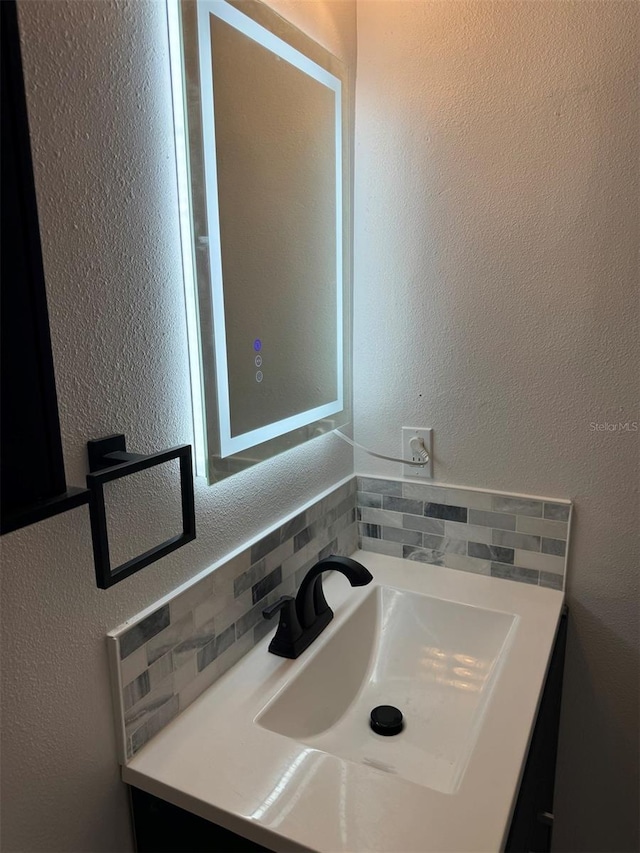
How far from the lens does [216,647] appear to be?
1048 mm

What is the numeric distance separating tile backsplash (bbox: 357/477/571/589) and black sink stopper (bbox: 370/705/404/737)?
1.37 ft

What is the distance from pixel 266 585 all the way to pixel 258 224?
2.23 feet

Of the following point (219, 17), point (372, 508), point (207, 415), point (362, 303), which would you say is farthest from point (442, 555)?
point (219, 17)

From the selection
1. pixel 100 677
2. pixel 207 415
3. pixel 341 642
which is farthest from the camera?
pixel 341 642

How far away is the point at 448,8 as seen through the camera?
4.04ft

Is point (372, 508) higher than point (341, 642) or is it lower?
higher

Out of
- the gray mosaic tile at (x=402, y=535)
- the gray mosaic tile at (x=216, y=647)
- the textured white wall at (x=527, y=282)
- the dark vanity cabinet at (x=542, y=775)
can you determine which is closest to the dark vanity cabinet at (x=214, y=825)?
the dark vanity cabinet at (x=542, y=775)

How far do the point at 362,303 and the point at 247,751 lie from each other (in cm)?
97

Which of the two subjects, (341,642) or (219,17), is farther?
(341,642)

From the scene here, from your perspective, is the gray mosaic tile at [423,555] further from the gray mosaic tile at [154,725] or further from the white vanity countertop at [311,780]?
the gray mosaic tile at [154,725]

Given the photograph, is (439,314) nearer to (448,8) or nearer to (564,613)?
(448,8)

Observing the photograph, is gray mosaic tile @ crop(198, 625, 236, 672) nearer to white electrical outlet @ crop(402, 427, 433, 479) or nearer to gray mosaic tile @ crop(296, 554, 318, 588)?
gray mosaic tile @ crop(296, 554, 318, 588)

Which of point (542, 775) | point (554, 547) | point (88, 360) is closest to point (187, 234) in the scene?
point (88, 360)

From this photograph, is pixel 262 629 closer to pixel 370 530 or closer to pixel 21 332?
pixel 370 530
